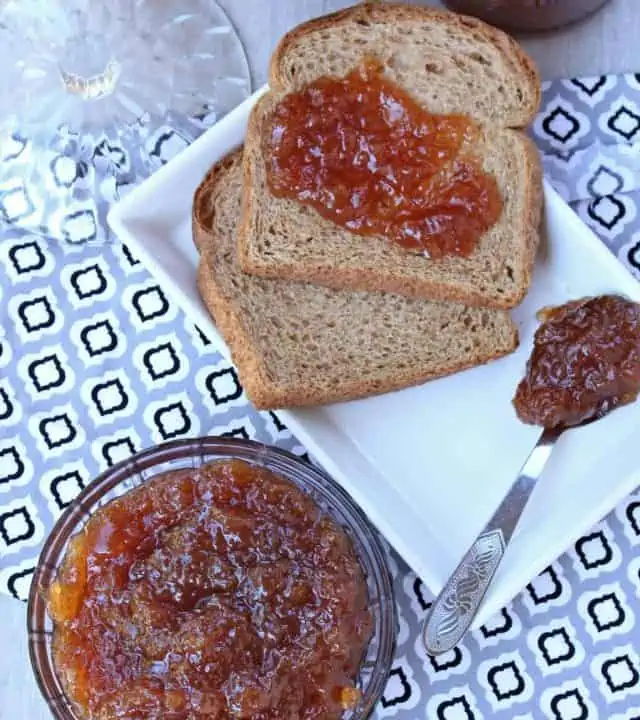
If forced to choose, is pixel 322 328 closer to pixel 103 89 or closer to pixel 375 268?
pixel 375 268

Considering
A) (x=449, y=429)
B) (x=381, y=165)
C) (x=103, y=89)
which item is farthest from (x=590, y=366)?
(x=103, y=89)

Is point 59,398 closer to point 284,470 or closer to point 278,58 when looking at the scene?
point 284,470

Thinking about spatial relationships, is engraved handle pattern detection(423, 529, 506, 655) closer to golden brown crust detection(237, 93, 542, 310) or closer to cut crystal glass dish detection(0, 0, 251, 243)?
golden brown crust detection(237, 93, 542, 310)

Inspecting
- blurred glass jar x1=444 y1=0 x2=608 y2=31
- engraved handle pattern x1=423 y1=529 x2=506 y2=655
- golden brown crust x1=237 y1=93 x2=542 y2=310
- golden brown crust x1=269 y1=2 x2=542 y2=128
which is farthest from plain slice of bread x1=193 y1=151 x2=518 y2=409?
blurred glass jar x1=444 y1=0 x2=608 y2=31

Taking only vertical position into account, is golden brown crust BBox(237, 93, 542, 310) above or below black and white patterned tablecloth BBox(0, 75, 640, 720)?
above

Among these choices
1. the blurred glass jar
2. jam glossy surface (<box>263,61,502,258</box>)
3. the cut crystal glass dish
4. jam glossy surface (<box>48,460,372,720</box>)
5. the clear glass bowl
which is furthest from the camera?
the cut crystal glass dish

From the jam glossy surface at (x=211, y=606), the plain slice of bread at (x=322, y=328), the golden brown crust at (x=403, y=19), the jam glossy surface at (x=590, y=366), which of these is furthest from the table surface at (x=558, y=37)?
the jam glossy surface at (x=211, y=606)

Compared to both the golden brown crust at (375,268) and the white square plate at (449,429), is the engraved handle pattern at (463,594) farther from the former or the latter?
the golden brown crust at (375,268)
